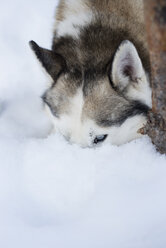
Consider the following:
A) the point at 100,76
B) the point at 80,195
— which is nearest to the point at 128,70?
the point at 100,76

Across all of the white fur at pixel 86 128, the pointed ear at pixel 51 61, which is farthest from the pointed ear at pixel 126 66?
the pointed ear at pixel 51 61

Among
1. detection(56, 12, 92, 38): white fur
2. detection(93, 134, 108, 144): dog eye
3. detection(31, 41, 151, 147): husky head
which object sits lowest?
detection(93, 134, 108, 144): dog eye

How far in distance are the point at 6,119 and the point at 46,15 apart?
1.15 m

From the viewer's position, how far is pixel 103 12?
264 cm

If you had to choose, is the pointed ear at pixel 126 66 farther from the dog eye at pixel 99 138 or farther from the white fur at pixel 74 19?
the white fur at pixel 74 19

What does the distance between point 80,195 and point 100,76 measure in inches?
25.5

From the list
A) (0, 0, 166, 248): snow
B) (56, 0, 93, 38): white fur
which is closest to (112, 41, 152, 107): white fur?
(0, 0, 166, 248): snow

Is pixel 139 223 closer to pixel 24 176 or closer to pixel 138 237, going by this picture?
pixel 138 237

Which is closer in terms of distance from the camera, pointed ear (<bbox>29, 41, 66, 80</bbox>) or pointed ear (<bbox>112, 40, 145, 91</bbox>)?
pointed ear (<bbox>112, 40, 145, 91</bbox>)

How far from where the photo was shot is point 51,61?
2.43 m

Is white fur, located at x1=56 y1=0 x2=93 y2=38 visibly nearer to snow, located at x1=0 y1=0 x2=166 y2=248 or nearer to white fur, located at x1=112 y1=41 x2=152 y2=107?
snow, located at x1=0 y1=0 x2=166 y2=248

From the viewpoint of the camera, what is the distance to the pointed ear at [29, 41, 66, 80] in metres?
2.37

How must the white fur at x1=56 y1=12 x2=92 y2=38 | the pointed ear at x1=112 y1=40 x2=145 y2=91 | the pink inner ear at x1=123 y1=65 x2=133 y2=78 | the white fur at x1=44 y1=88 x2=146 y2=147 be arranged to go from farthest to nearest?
the white fur at x1=56 y1=12 x2=92 y2=38, the white fur at x1=44 y1=88 x2=146 y2=147, the pink inner ear at x1=123 y1=65 x2=133 y2=78, the pointed ear at x1=112 y1=40 x2=145 y2=91

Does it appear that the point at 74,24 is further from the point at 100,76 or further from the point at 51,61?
the point at 100,76
